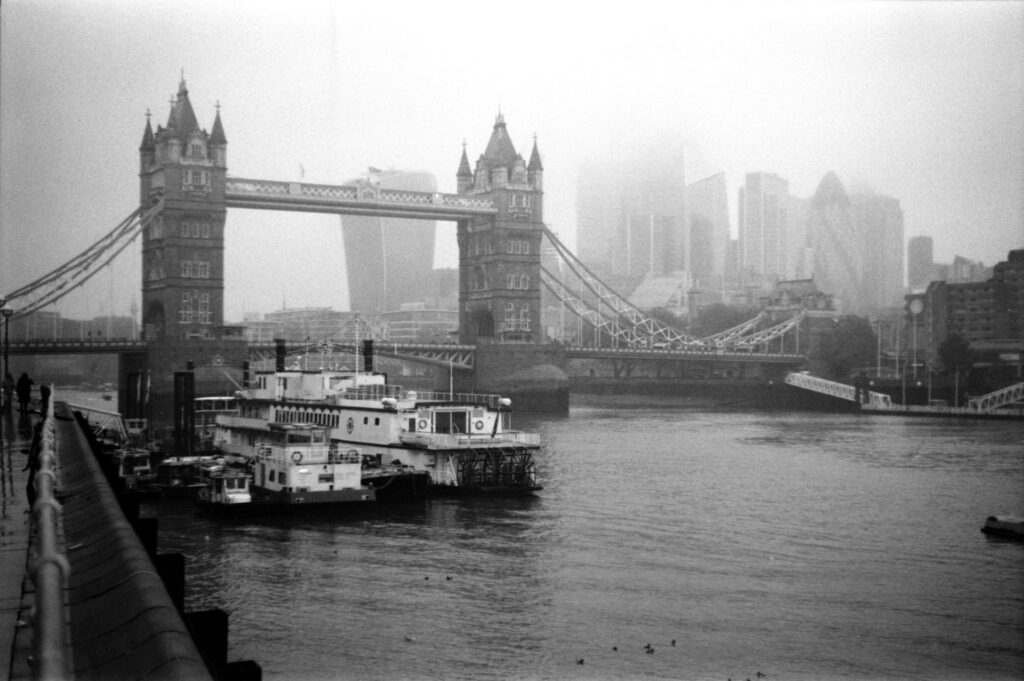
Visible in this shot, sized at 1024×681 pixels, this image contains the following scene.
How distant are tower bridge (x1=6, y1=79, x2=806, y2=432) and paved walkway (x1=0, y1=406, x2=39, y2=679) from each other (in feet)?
120

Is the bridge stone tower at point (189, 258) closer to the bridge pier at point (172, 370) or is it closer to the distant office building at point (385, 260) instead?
the bridge pier at point (172, 370)

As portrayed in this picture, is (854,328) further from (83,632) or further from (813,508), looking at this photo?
(83,632)

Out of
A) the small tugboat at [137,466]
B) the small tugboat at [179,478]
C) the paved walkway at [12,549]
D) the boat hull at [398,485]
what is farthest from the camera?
the small tugboat at [137,466]

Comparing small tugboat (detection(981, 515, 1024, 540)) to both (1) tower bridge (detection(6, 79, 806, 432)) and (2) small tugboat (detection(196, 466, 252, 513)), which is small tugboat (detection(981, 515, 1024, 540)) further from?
(1) tower bridge (detection(6, 79, 806, 432))

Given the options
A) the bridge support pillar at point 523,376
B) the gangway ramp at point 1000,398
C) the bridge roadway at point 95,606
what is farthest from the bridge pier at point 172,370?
the bridge roadway at point 95,606

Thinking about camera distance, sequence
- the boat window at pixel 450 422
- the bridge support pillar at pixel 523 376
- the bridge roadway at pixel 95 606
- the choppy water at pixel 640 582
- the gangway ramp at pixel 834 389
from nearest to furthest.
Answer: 1. the bridge roadway at pixel 95 606
2. the choppy water at pixel 640 582
3. the boat window at pixel 450 422
4. the bridge support pillar at pixel 523 376
5. the gangway ramp at pixel 834 389

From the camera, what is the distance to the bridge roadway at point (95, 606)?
2918 millimetres

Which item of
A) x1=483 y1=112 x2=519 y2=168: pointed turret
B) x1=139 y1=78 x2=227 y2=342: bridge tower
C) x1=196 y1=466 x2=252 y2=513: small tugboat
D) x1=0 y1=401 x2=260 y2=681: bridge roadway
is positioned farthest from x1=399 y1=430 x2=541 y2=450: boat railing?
x1=483 y1=112 x2=519 y2=168: pointed turret

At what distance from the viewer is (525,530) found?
75.2 feet

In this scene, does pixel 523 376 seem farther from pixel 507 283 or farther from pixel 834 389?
pixel 834 389

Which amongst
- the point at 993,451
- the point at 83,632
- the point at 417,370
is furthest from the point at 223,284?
the point at 83,632

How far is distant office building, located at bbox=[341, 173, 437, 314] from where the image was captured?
10525cm

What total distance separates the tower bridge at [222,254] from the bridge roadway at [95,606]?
42562mm

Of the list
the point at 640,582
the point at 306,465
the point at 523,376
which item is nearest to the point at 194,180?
the point at 523,376
